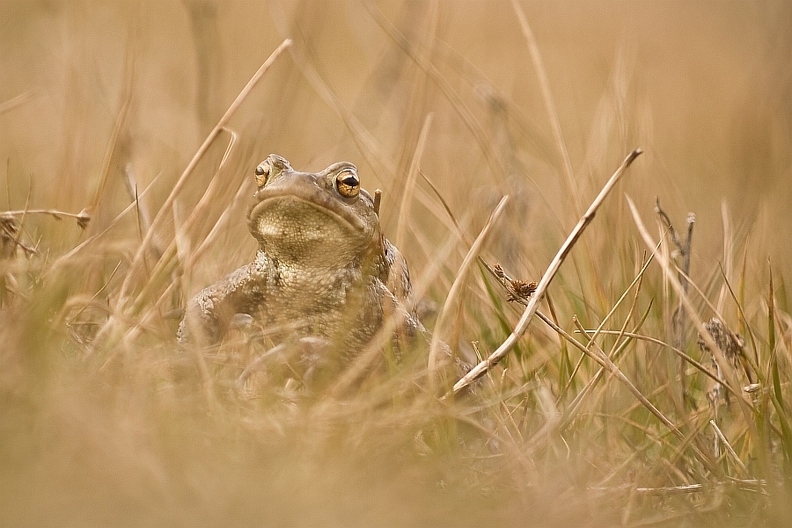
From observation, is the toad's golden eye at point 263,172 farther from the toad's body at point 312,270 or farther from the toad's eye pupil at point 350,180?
the toad's eye pupil at point 350,180

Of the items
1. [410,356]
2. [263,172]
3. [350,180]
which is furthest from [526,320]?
[263,172]

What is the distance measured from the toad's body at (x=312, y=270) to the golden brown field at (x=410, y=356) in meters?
0.13

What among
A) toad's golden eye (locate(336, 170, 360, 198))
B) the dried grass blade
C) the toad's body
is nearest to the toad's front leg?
the toad's body

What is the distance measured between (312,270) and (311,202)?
276 mm

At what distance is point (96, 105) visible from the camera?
17.5ft

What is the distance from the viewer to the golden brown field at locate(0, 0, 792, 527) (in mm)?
1725

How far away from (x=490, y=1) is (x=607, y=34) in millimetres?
1195

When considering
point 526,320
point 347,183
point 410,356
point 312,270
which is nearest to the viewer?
point 526,320

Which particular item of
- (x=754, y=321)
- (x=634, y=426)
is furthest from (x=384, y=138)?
(x=634, y=426)

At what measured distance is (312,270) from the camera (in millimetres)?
2691

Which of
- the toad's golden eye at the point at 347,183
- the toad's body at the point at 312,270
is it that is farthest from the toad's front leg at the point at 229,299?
the toad's golden eye at the point at 347,183

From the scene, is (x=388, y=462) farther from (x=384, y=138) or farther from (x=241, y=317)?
(x=384, y=138)

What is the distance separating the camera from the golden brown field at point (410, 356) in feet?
5.66

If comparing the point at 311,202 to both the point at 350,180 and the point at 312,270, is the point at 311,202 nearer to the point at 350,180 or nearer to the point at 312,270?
the point at 350,180
